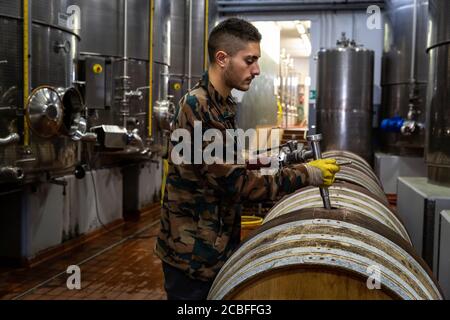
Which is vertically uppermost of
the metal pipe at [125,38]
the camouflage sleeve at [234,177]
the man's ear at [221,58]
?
the metal pipe at [125,38]

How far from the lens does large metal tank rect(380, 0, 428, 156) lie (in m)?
8.42

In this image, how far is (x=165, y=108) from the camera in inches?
287

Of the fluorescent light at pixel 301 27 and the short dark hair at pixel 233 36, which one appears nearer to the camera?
the short dark hair at pixel 233 36

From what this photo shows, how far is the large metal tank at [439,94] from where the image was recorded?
12.6 ft

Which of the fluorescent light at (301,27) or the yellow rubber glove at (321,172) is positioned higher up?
the fluorescent light at (301,27)

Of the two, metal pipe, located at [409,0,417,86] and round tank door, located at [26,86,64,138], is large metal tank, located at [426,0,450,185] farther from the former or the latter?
metal pipe, located at [409,0,417,86]

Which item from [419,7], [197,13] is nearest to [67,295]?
[197,13]

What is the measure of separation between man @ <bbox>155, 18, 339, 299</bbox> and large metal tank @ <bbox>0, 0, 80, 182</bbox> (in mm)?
2616

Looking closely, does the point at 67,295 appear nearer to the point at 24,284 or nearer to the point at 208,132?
the point at 24,284

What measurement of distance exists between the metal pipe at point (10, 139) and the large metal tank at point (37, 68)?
0.07 meters

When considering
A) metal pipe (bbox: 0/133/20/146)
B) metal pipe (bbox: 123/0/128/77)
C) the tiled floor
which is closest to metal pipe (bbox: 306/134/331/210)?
the tiled floor

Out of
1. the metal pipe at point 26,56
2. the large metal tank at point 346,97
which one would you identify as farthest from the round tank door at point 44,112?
the large metal tank at point 346,97

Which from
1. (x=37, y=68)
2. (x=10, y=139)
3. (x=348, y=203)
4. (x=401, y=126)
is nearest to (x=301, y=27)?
(x=401, y=126)

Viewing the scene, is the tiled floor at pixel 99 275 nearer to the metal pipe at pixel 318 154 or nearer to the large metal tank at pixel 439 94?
the large metal tank at pixel 439 94
